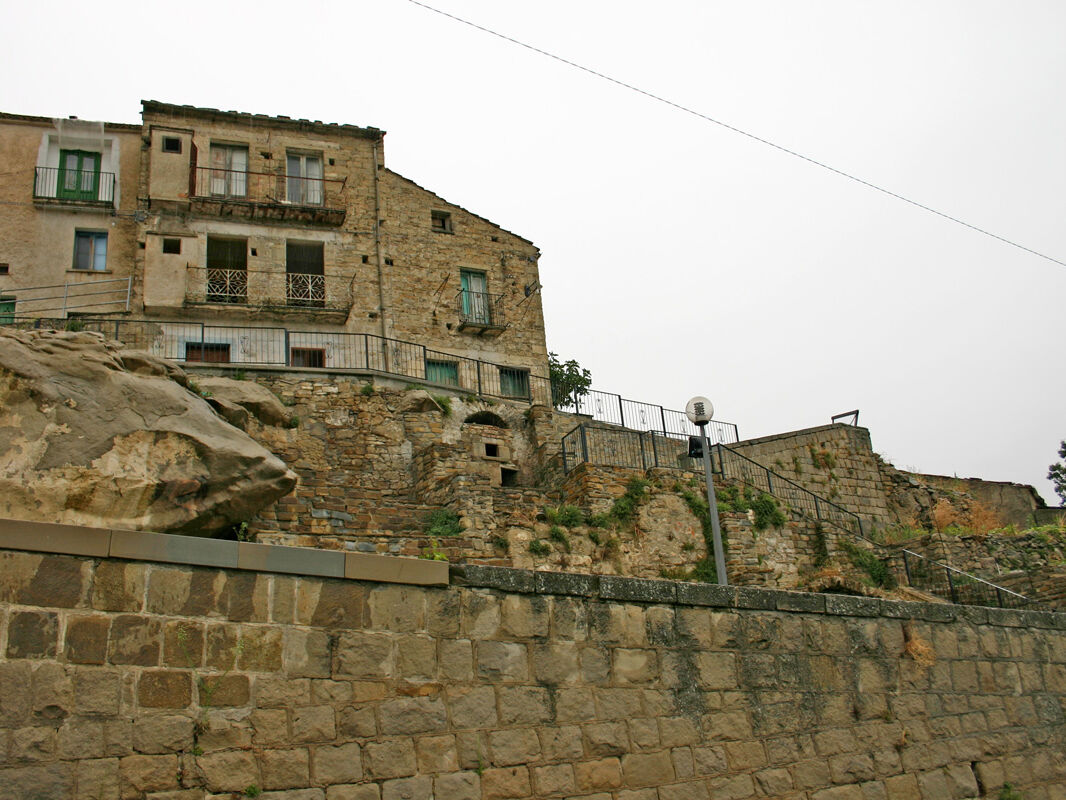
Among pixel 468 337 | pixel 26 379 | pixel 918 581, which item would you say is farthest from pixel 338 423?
pixel 918 581

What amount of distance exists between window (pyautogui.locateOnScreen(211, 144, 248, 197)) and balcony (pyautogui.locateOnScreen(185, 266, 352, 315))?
7.32 ft

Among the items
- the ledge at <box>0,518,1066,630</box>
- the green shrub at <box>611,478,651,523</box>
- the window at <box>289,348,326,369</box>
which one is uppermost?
the window at <box>289,348,326,369</box>

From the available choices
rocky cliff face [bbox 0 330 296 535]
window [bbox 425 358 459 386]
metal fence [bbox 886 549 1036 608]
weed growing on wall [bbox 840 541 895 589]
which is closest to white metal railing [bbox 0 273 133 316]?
window [bbox 425 358 459 386]

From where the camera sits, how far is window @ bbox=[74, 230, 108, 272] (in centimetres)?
2511

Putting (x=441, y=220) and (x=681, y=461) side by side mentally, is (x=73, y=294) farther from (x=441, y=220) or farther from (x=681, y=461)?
(x=681, y=461)

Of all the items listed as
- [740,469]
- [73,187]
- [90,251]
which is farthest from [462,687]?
[73,187]

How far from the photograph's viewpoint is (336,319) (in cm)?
2547

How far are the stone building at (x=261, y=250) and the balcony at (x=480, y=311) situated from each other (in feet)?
0.20

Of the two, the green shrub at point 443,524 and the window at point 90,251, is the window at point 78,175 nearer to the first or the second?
the window at point 90,251

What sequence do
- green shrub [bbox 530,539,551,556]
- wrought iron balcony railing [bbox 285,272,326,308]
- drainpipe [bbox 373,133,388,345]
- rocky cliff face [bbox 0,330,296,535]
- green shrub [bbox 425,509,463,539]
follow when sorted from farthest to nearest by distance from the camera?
drainpipe [bbox 373,133,388,345], wrought iron balcony railing [bbox 285,272,326,308], green shrub [bbox 530,539,551,556], green shrub [bbox 425,509,463,539], rocky cliff face [bbox 0,330,296,535]

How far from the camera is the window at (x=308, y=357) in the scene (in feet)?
81.2

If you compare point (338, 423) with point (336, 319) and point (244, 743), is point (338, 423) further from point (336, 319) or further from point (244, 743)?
point (244, 743)

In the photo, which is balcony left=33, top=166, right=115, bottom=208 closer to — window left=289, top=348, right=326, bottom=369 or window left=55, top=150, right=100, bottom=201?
window left=55, top=150, right=100, bottom=201

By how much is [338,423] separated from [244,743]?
14.8 metres
